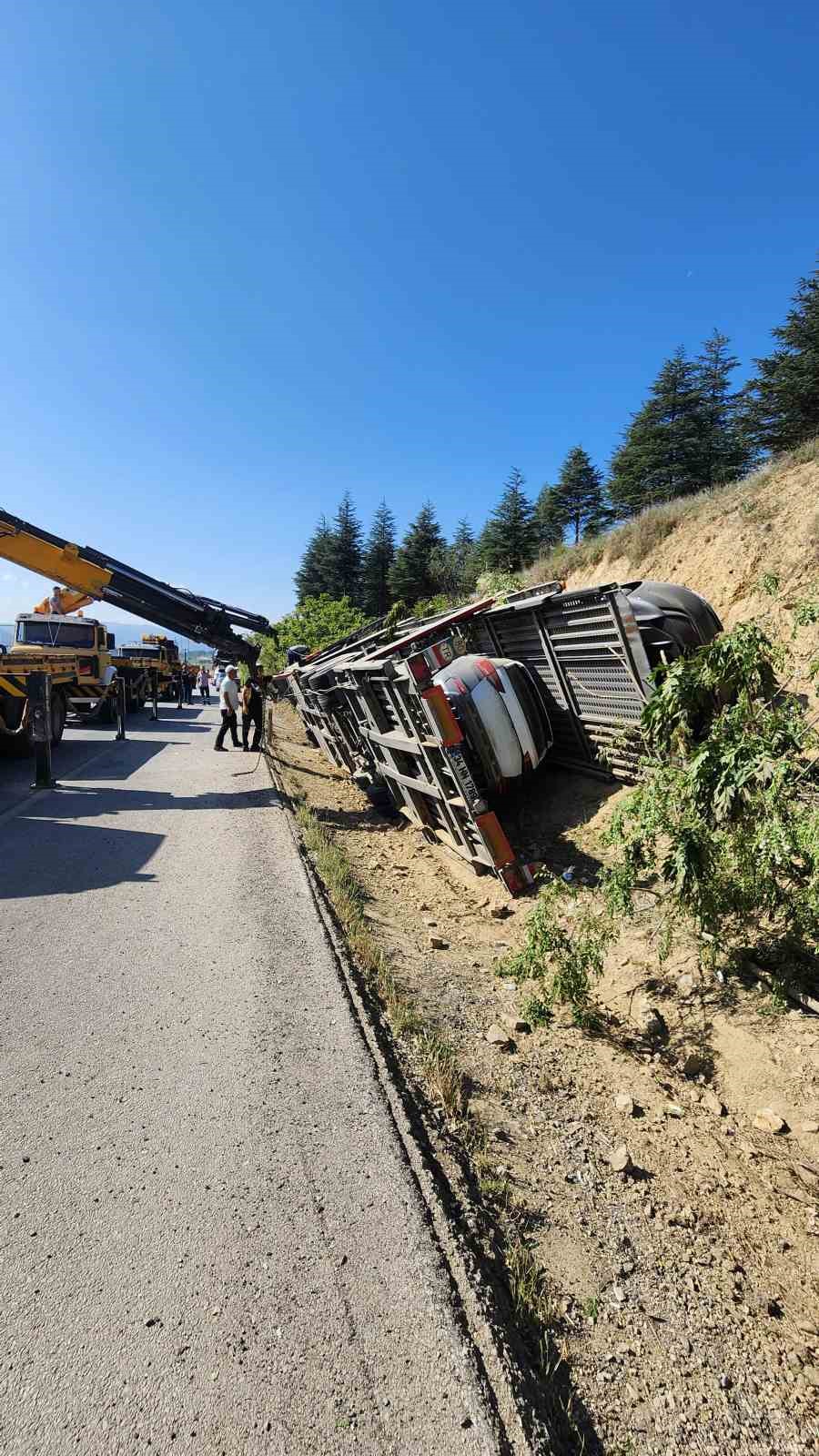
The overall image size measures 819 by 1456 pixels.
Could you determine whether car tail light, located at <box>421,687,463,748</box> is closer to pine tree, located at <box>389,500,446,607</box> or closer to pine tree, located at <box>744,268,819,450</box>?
pine tree, located at <box>744,268,819,450</box>

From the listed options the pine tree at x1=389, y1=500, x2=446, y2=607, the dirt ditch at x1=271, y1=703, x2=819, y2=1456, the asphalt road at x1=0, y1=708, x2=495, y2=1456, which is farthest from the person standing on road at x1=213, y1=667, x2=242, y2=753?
the pine tree at x1=389, y1=500, x2=446, y2=607

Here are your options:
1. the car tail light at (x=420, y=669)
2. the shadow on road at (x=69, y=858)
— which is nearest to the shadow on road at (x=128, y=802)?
the shadow on road at (x=69, y=858)

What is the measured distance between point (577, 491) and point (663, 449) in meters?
11.0

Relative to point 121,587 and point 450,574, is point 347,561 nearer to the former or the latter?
point 450,574

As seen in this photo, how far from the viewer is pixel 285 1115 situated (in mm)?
2516

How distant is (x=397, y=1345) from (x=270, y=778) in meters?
8.08

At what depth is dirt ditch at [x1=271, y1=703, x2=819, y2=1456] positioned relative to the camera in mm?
1686

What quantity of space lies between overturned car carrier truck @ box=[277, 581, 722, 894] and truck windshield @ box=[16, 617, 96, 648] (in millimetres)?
10158

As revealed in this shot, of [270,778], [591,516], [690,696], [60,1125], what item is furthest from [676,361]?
[60,1125]

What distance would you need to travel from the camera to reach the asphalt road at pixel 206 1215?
1.51m

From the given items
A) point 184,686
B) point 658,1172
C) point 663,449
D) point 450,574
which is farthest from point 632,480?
point 658,1172

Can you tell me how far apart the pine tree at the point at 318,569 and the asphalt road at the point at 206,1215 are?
4648 cm

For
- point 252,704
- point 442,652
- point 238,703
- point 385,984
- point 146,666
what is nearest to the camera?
point 385,984

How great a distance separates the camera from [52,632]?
15.0m
